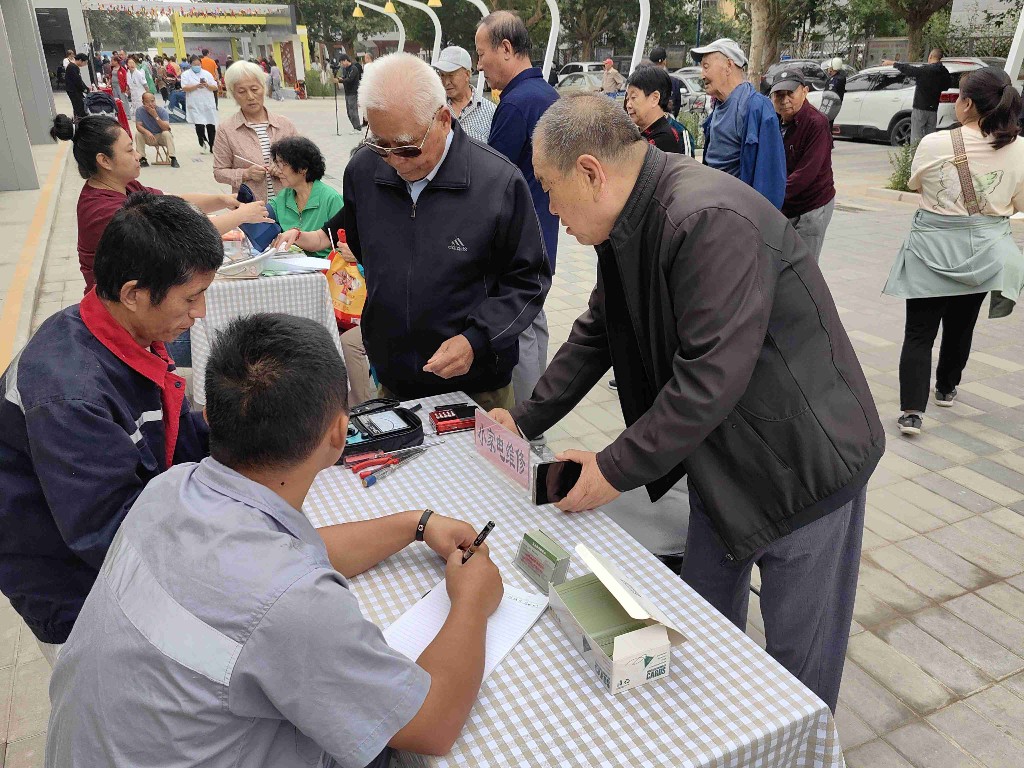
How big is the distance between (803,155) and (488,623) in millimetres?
4488

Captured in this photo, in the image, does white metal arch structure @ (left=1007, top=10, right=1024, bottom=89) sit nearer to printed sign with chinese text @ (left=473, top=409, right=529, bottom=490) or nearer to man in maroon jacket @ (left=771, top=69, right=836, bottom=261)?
man in maroon jacket @ (left=771, top=69, right=836, bottom=261)

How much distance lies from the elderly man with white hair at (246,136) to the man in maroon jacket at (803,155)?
337cm

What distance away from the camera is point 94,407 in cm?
145

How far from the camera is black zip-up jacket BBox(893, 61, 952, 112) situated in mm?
10789

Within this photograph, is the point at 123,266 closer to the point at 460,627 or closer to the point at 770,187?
the point at 460,627

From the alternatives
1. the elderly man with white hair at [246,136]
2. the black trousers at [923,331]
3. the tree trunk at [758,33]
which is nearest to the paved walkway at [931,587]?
the black trousers at [923,331]

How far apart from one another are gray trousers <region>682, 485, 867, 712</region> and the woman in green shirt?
10.3 feet

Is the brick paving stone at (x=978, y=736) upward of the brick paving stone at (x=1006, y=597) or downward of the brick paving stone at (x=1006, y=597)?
upward

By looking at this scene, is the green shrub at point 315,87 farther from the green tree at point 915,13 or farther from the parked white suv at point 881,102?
the parked white suv at point 881,102

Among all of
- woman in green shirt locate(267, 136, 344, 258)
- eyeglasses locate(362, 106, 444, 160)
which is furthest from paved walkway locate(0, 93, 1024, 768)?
eyeglasses locate(362, 106, 444, 160)

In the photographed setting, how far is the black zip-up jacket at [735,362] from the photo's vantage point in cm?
153

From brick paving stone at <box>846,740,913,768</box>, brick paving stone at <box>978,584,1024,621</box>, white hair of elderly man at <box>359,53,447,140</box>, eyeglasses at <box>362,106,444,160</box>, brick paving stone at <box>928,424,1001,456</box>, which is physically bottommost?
brick paving stone at <box>928,424,1001,456</box>

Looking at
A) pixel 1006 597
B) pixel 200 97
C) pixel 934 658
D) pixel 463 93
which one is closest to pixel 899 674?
pixel 934 658

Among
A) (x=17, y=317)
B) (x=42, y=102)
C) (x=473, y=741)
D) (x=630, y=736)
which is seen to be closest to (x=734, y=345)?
(x=630, y=736)
